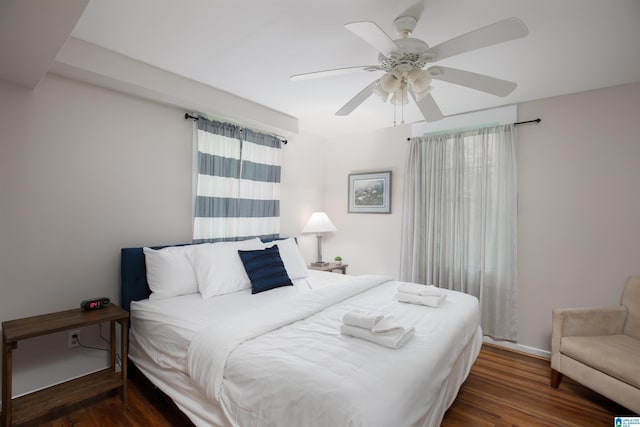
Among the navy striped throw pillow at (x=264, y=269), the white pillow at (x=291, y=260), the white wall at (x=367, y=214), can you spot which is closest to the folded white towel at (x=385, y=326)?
the navy striped throw pillow at (x=264, y=269)

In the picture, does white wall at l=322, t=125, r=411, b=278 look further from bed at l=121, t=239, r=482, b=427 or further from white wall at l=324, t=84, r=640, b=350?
bed at l=121, t=239, r=482, b=427

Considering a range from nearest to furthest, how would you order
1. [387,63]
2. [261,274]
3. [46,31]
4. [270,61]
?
1. [46,31]
2. [387,63]
3. [270,61]
4. [261,274]

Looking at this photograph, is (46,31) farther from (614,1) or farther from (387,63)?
(614,1)

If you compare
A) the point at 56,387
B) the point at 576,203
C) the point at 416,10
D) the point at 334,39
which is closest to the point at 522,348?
the point at 576,203

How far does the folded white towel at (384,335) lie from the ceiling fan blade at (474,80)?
59.2 inches

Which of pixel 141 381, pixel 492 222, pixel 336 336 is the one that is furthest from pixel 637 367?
pixel 141 381

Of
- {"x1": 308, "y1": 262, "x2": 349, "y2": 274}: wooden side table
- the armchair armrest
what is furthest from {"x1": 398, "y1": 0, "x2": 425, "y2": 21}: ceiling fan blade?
{"x1": 308, "y1": 262, "x2": 349, "y2": 274}: wooden side table

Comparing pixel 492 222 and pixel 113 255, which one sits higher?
pixel 492 222

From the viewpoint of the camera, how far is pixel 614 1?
1.61 metres

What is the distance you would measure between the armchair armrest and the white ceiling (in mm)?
1910

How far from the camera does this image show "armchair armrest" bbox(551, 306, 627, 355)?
2.38 meters

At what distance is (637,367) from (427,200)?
218cm

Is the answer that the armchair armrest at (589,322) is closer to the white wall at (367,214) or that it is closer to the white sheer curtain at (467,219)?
the white sheer curtain at (467,219)

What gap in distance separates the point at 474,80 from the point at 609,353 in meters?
Answer: 2.06
